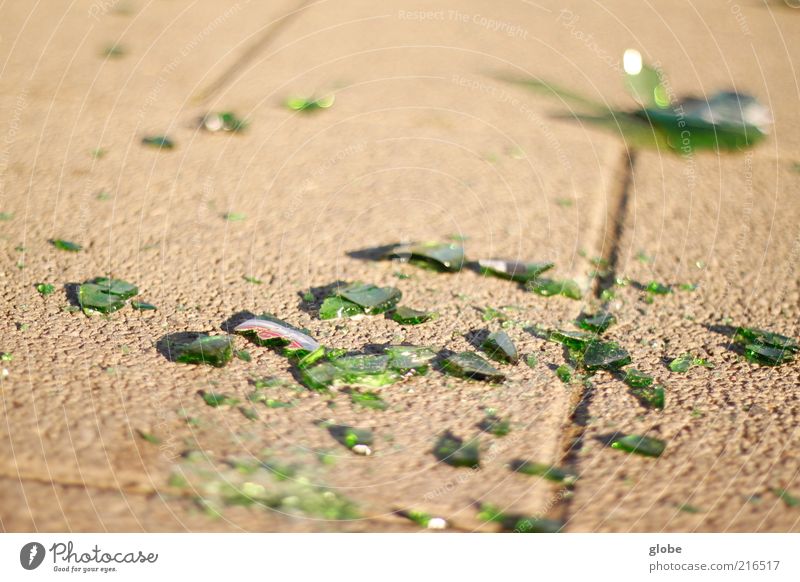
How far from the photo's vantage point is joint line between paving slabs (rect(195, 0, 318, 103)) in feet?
5.72

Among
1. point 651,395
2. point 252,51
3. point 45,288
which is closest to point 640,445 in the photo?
point 651,395

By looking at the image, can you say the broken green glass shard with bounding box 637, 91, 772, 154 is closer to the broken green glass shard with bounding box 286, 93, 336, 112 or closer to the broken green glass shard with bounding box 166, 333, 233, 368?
the broken green glass shard with bounding box 286, 93, 336, 112

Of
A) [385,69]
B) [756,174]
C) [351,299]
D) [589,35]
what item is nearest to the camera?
[351,299]

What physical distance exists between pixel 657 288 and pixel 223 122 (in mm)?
889

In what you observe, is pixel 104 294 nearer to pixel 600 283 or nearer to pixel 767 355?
pixel 600 283

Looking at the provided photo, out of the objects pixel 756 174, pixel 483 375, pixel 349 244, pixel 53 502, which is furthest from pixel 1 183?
pixel 756 174

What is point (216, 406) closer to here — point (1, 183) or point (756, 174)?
point (1, 183)

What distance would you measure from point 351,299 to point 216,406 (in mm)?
295

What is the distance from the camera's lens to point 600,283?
1.30m

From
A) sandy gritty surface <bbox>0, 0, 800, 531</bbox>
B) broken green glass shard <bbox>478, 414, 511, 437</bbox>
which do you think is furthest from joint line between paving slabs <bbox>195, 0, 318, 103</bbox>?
broken green glass shard <bbox>478, 414, 511, 437</bbox>

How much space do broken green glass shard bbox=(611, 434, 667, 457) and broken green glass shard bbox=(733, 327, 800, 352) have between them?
0.30 metres

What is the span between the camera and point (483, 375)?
106 cm

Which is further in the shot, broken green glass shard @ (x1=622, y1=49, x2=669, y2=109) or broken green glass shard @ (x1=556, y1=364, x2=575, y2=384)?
broken green glass shard @ (x1=622, y1=49, x2=669, y2=109)
